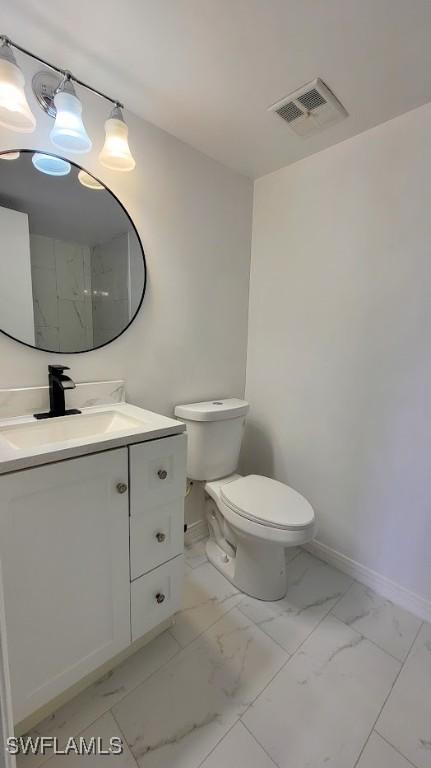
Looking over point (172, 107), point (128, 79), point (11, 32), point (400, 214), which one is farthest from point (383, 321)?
point (11, 32)

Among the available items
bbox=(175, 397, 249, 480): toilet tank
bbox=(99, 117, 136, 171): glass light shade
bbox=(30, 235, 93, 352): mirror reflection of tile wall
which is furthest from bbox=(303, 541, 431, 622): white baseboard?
bbox=(99, 117, 136, 171): glass light shade

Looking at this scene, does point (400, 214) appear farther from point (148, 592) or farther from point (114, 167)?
point (148, 592)

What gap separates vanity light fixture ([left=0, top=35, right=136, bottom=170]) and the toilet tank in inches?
40.6

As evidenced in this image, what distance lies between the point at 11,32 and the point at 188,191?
29.6 inches

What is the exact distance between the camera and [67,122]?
977 millimetres

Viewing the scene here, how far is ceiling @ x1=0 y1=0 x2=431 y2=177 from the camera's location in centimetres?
89

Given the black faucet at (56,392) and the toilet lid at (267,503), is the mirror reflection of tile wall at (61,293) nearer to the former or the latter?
the black faucet at (56,392)

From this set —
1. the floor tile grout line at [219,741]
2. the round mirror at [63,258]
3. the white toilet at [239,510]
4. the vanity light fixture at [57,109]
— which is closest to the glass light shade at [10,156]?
the round mirror at [63,258]

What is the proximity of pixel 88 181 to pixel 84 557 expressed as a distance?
4.25 feet

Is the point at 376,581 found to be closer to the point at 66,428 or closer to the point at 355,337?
the point at 355,337

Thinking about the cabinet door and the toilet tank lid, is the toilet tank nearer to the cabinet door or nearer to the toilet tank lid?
the toilet tank lid

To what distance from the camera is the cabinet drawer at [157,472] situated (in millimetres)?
977

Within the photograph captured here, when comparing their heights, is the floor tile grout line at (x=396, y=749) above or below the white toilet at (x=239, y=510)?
below

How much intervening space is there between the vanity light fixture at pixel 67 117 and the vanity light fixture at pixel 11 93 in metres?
0.08
